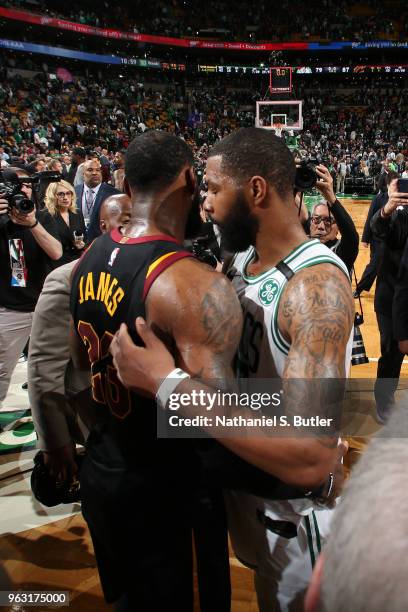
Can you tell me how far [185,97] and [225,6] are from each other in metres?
8.37

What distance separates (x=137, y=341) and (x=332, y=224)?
2.53 m

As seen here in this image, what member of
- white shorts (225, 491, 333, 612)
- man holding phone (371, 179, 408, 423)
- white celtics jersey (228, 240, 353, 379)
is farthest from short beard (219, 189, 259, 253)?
man holding phone (371, 179, 408, 423)

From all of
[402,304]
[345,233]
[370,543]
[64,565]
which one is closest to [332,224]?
[345,233]

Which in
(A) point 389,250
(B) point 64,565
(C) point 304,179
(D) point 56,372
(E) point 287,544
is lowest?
(B) point 64,565

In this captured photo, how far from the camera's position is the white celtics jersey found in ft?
5.07

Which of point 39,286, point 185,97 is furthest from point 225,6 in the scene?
point 39,286

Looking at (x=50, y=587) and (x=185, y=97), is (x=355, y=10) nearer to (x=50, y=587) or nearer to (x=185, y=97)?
(x=185, y=97)

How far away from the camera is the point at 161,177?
1532 mm

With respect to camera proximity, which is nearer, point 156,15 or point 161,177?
point 161,177

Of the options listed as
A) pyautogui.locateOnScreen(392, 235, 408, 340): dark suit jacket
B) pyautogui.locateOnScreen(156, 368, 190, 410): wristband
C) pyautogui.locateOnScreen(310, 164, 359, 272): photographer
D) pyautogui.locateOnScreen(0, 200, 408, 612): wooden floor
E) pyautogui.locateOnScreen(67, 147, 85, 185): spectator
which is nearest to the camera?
pyautogui.locateOnScreen(156, 368, 190, 410): wristband

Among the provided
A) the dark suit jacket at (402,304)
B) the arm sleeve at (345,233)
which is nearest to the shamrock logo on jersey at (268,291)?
the arm sleeve at (345,233)

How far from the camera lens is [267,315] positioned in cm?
159

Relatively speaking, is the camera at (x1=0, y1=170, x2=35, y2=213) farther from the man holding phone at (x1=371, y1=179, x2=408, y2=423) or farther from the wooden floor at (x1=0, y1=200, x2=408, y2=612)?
the man holding phone at (x1=371, y1=179, x2=408, y2=423)

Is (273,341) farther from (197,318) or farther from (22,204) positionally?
(22,204)
